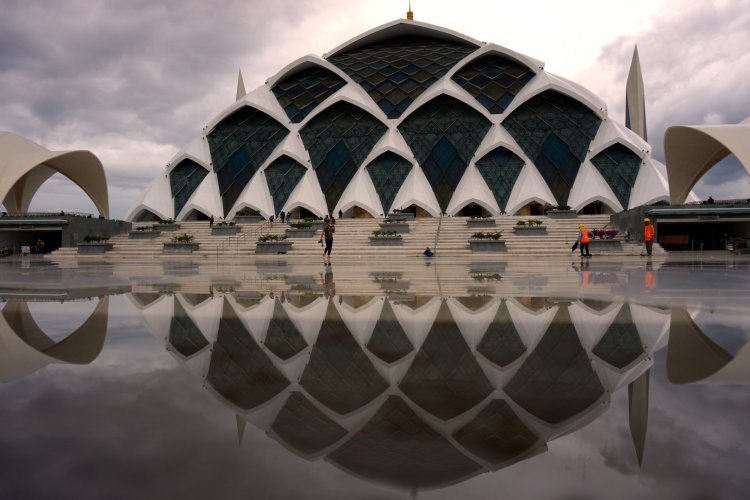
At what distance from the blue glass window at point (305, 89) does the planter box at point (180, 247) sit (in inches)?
854

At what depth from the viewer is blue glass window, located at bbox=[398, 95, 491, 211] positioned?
1548 inches

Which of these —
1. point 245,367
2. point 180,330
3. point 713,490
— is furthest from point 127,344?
point 713,490

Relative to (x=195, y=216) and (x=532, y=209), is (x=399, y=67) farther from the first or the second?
(x=195, y=216)

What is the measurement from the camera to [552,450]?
176 centimetres

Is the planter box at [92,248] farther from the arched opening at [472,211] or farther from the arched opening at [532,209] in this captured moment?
the arched opening at [532,209]

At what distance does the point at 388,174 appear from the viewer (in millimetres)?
39750

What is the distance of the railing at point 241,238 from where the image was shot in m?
25.5

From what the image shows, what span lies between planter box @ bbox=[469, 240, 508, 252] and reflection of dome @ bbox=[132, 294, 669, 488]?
1776 centimetres

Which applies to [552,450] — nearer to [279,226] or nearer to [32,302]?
[32,302]

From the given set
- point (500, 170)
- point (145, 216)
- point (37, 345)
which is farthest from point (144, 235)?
point (37, 345)

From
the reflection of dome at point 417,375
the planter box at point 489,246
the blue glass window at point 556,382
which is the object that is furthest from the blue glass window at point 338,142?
the blue glass window at point 556,382

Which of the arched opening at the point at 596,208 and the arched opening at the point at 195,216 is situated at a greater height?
the arched opening at the point at 596,208

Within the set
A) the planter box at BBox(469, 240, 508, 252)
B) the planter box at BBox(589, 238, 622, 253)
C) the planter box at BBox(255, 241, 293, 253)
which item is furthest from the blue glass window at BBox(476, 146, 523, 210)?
the planter box at BBox(255, 241, 293, 253)

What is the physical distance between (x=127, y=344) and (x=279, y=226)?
2797 cm
